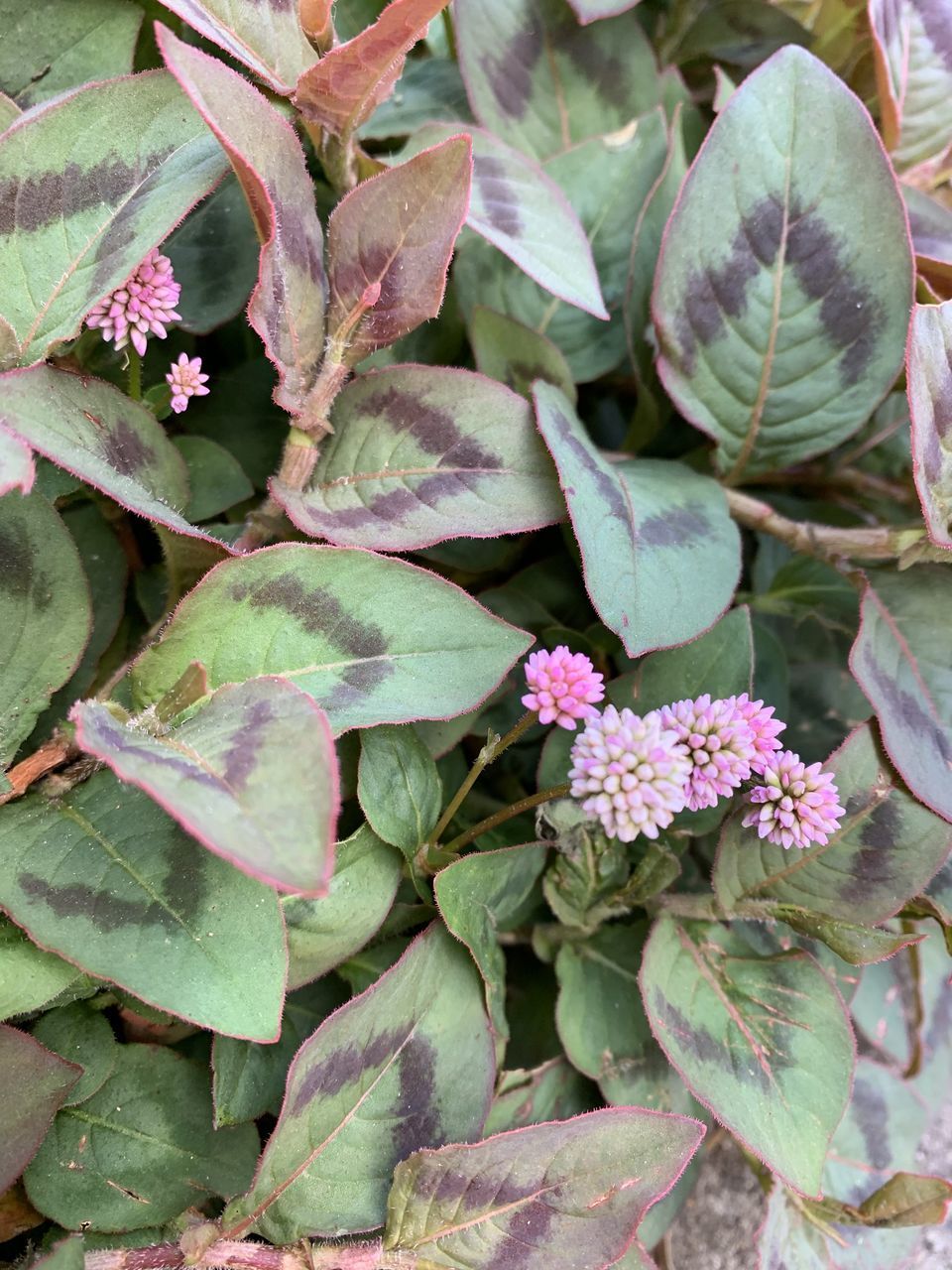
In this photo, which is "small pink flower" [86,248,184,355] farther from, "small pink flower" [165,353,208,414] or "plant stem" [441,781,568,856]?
"plant stem" [441,781,568,856]

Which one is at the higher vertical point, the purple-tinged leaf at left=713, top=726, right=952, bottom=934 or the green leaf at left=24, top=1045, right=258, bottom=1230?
the green leaf at left=24, top=1045, right=258, bottom=1230

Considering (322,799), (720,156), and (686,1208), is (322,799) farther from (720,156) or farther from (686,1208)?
(686,1208)

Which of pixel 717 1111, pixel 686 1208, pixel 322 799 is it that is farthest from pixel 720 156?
pixel 686 1208

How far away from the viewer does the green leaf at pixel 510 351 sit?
897mm

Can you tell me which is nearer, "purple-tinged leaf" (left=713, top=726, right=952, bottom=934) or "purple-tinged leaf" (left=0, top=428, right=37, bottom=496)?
"purple-tinged leaf" (left=0, top=428, right=37, bottom=496)

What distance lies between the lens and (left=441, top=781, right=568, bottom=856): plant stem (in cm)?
73

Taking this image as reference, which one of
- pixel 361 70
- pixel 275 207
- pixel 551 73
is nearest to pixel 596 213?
pixel 551 73

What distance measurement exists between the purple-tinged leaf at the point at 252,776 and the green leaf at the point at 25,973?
0.19 meters

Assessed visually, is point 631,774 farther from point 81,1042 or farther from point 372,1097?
point 81,1042

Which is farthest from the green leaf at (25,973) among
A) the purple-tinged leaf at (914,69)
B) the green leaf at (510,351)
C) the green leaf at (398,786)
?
the purple-tinged leaf at (914,69)

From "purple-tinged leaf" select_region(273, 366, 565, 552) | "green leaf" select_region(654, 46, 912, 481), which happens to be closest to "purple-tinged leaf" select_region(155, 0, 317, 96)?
"purple-tinged leaf" select_region(273, 366, 565, 552)

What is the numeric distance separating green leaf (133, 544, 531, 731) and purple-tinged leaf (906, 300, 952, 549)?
0.35 m

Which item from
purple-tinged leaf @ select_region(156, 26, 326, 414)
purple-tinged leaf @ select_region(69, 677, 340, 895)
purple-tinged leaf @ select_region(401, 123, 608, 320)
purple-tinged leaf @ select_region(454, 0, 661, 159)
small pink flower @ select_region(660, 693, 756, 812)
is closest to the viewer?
purple-tinged leaf @ select_region(69, 677, 340, 895)

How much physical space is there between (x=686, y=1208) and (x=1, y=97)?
1.22m
